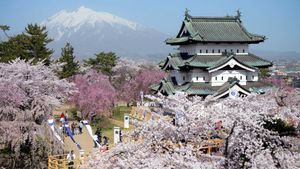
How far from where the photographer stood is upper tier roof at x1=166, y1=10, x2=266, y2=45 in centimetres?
2619

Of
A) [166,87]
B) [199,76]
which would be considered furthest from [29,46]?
[199,76]

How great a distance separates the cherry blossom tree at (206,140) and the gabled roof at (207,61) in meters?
13.2

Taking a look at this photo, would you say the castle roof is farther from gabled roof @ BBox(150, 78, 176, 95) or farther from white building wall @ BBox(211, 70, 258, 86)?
gabled roof @ BBox(150, 78, 176, 95)

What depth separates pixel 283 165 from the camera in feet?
30.1

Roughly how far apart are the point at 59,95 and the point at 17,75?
289 cm

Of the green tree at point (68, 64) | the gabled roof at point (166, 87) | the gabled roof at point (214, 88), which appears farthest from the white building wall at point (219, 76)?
the green tree at point (68, 64)

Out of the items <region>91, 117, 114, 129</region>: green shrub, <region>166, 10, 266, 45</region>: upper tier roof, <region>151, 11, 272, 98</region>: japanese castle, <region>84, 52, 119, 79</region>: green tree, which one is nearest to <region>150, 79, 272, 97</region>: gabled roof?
<region>151, 11, 272, 98</region>: japanese castle

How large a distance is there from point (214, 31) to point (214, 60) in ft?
6.81

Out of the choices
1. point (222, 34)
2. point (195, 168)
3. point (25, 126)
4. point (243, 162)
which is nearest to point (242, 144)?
point (243, 162)

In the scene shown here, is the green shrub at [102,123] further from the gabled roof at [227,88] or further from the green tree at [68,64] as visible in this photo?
the gabled roof at [227,88]

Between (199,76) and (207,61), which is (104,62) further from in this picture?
(207,61)

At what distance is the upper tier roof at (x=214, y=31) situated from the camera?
26.2 metres

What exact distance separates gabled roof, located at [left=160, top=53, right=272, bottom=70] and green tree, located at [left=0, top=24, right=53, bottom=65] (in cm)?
1585

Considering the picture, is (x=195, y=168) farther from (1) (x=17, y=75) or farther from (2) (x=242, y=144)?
(1) (x=17, y=75)
